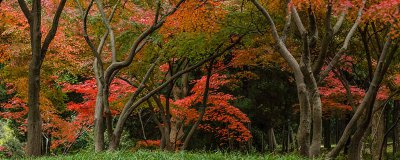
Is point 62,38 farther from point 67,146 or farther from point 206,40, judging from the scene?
point 67,146

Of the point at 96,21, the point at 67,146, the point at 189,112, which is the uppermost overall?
the point at 96,21

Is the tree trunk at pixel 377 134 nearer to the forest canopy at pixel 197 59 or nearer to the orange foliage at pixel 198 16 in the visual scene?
the forest canopy at pixel 197 59

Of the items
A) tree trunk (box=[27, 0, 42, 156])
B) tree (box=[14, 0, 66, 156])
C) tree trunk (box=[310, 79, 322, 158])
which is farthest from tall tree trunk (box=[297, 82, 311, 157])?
tree trunk (box=[27, 0, 42, 156])

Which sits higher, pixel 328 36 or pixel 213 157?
pixel 328 36

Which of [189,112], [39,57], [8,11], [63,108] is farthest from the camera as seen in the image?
[63,108]

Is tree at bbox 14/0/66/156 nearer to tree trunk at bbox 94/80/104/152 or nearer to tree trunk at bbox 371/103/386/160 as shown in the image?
tree trunk at bbox 94/80/104/152

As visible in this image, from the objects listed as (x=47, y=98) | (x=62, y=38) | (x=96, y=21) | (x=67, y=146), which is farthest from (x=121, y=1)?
(x=67, y=146)

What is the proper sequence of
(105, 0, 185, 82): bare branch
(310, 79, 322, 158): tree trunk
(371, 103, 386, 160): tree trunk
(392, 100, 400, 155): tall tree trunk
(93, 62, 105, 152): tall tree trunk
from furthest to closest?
(392, 100, 400, 155): tall tree trunk → (371, 103, 386, 160): tree trunk → (93, 62, 105, 152): tall tree trunk → (105, 0, 185, 82): bare branch → (310, 79, 322, 158): tree trunk

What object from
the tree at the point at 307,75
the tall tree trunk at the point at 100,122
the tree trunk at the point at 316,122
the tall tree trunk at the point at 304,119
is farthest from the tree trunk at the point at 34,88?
the tree trunk at the point at 316,122

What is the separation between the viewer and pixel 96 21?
40.5 feet

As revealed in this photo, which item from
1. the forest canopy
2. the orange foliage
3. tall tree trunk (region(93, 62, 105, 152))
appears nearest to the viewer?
the forest canopy

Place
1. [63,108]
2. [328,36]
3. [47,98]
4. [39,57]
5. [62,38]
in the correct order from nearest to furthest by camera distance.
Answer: [328,36] < [39,57] < [62,38] < [47,98] < [63,108]

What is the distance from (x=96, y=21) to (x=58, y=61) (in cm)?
434

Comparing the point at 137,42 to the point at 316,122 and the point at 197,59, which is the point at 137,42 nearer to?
the point at 197,59
